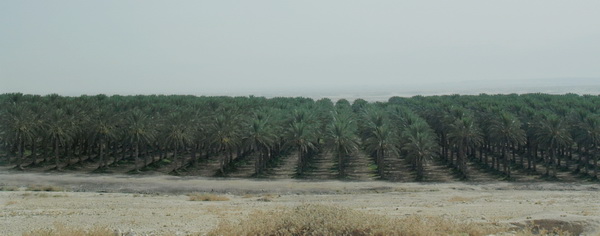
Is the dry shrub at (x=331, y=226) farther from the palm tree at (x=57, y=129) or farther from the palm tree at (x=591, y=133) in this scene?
the palm tree at (x=57, y=129)

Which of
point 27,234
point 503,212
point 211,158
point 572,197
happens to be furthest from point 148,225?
point 211,158

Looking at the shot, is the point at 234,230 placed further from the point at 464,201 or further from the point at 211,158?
the point at 211,158

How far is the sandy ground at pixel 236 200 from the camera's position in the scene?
2570 centimetres

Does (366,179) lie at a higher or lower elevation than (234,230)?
lower

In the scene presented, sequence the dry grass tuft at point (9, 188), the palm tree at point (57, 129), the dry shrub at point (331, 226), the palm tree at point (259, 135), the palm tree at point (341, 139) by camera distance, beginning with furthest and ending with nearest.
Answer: the palm tree at point (57, 129), the palm tree at point (259, 135), the palm tree at point (341, 139), the dry grass tuft at point (9, 188), the dry shrub at point (331, 226)

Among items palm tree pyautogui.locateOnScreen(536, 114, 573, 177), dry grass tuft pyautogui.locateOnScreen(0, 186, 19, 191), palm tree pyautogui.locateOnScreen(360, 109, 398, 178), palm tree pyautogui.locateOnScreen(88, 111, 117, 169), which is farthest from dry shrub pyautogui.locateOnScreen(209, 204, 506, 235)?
palm tree pyautogui.locateOnScreen(88, 111, 117, 169)

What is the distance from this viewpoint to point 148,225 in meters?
24.4

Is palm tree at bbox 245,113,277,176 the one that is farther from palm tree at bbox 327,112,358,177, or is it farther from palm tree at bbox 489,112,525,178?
palm tree at bbox 489,112,525,178

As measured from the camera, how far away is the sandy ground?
25.7 metres

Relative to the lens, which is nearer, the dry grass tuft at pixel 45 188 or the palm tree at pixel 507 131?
the dry grass tuft at pixel 45 188

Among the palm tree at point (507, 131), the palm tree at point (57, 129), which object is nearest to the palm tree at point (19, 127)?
the palm tree at point (57, 129)

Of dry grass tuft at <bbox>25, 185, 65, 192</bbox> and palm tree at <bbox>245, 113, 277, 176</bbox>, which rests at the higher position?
palm tree at <bbox>245, 113, 277, 176</bbox>

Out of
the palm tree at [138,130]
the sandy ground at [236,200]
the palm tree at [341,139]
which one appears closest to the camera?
the sandy ground at [236,200]

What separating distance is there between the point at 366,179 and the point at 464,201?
745 inches
